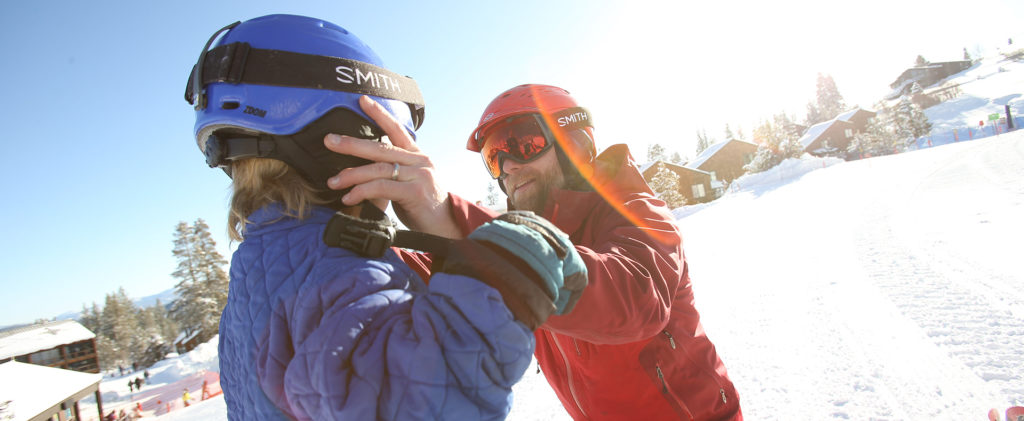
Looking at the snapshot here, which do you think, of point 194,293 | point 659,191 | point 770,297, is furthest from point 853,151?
point 194,293

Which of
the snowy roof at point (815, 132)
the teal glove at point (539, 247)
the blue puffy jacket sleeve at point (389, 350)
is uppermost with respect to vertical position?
the snowy roof at point (815, 132)

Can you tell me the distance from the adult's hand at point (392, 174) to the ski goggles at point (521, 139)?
1727 mm

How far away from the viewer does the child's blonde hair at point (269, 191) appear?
4.21 ft

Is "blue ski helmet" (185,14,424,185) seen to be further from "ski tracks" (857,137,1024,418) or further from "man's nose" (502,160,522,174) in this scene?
"ski tracks" (857,137,1024,418)

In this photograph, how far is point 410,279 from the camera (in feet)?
3.80

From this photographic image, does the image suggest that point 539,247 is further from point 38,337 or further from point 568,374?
point 38,337

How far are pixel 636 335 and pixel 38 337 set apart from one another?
160 feet

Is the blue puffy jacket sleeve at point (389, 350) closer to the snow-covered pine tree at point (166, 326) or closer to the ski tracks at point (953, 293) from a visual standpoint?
the ski tracks at point (953, 293)

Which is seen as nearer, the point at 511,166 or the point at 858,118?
the point at 511,166

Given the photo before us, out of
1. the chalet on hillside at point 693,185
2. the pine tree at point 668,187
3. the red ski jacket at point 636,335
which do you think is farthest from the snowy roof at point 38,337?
the chalet on hillside at point 693,185

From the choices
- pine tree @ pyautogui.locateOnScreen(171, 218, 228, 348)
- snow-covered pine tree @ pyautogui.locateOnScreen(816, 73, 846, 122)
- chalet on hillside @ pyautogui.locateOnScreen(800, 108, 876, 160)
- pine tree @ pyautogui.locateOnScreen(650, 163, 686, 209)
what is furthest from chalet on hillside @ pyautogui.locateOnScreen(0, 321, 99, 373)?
snow-covered pine tree @ pyautogui.locateOnScreen(816, 73, 846, 122)

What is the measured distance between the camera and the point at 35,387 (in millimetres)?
14492

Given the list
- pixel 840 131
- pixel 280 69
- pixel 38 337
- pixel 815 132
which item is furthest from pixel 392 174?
pixel 815 132

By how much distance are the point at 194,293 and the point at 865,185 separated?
51.7m
